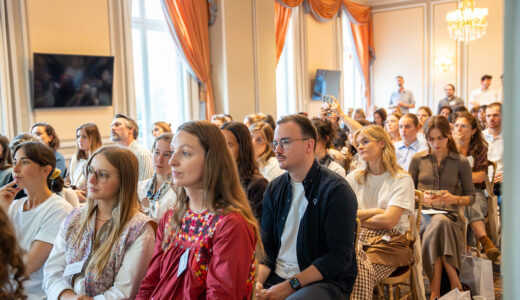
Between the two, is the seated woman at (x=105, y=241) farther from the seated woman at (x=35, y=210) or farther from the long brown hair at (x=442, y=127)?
the long brown hair at (x=442, y=127)

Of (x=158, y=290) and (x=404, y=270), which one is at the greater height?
(x=158, y=290)

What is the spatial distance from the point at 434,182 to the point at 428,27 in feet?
31.3

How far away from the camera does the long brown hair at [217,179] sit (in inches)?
67.7

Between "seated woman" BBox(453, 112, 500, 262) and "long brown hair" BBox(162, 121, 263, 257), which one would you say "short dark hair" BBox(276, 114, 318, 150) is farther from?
"seated woman" BBox(453, 112, 500, 262)

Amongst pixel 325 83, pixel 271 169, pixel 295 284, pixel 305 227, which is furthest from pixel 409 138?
pixel 325 83

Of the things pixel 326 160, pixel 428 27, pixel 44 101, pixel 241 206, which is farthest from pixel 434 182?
pixel 428 27

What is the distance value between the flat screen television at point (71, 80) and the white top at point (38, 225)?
3704 millimetres

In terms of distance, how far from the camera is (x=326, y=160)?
11.2 ft

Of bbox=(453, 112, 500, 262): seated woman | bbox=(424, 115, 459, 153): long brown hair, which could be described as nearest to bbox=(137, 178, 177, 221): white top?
bbox=(424, 115, 459, 153): long brown hair

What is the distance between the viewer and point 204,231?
168 centimetres

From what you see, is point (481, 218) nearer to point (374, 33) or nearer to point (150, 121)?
Answer: point (150, 121)

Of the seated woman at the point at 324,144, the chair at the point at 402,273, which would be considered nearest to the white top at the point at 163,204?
the seated woman at the point at 324,144

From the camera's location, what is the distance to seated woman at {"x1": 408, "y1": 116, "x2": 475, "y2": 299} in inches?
125

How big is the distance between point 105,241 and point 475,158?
3247 mm
